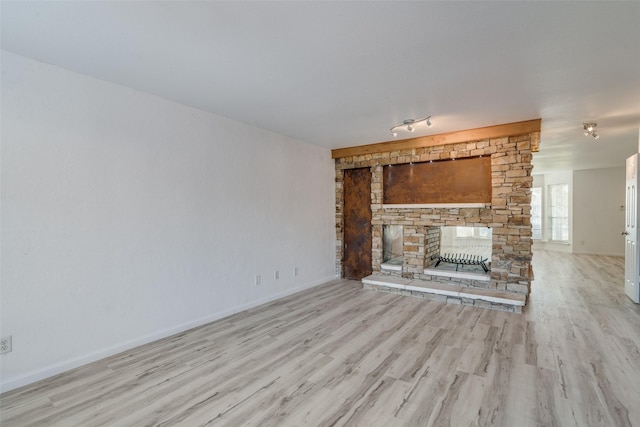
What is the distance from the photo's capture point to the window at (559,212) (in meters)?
9.29

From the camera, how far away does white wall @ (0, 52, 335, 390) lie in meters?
2.40

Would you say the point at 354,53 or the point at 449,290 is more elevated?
the point at 354,53

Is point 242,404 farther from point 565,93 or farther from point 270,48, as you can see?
point 565,93

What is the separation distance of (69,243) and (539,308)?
5.51 metres

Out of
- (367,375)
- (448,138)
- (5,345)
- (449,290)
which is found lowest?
(367,375)

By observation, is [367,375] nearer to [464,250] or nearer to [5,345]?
[5,345]

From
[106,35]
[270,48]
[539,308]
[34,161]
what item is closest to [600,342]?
[539,308]

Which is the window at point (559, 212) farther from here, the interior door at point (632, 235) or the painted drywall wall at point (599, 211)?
the interior door at point (632, 235)

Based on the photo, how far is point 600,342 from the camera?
3.11m

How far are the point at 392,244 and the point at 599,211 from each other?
7.08m

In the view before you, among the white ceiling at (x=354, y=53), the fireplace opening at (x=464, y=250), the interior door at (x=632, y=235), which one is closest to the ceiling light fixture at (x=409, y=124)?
the white ceiling at (x=354, y=53)

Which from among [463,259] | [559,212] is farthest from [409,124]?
[559,212]

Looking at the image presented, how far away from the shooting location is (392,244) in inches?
228

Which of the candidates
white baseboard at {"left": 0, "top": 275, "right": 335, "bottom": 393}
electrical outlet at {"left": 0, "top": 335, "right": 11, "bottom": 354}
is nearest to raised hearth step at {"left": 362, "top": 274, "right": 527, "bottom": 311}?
white baseboard at {"left": 0, "top": 275, "right": 335, "bottom": 393}
